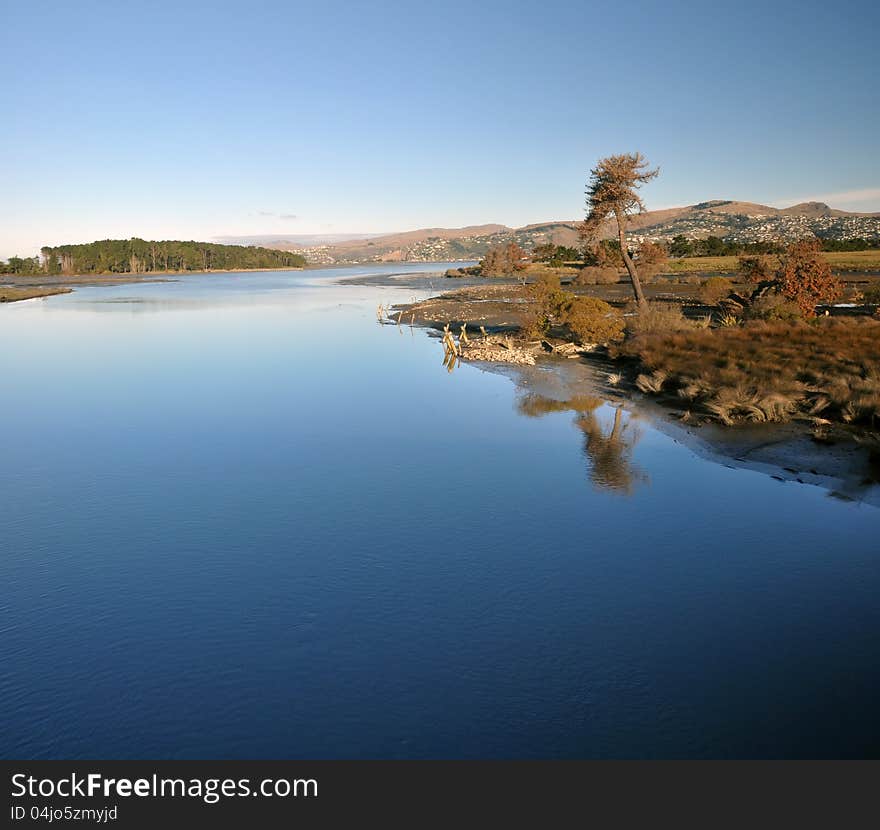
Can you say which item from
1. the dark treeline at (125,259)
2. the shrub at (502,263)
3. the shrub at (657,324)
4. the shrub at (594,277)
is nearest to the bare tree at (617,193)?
the shrub at (657,324)

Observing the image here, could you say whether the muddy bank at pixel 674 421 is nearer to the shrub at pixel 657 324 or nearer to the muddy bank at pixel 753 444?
the muddy bank at pixel 753 444

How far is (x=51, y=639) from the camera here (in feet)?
24.6

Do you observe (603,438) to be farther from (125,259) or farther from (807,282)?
(125,259)

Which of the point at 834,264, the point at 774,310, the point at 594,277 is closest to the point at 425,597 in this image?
the point at 774,310

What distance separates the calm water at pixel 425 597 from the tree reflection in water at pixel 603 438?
0.11 meters

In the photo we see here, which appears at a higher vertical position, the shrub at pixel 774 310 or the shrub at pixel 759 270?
the shrub at pixel 759 270

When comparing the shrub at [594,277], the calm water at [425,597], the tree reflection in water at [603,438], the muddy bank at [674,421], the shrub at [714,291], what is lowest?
the calm water at [425,597]

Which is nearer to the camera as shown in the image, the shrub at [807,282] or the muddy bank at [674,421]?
the muddy bank at [674,421]

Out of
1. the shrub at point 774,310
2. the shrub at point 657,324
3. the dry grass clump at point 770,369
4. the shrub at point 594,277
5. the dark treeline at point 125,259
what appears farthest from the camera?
the dark treeline at point 125,259

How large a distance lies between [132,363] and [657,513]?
23706 mm

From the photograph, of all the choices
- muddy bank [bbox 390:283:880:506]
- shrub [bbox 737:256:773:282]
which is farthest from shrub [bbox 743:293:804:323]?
shrub [bbox 737:256:773:282]

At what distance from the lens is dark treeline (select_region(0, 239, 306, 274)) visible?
15250 centimetres

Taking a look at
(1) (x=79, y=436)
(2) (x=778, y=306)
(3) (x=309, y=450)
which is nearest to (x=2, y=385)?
(1) (x=79, y=436)

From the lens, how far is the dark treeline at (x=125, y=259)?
152 m
